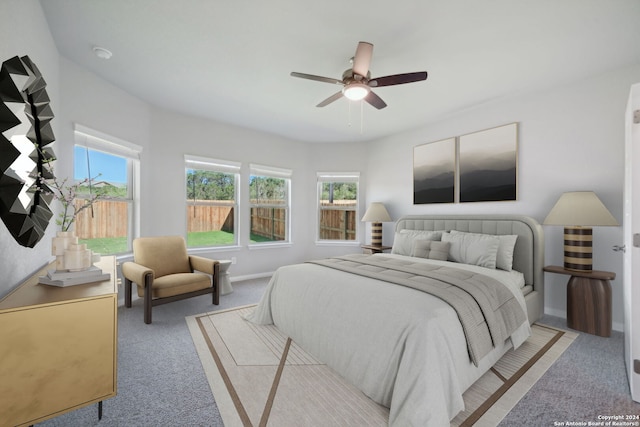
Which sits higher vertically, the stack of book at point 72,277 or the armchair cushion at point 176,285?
the stack of book at point 72,277

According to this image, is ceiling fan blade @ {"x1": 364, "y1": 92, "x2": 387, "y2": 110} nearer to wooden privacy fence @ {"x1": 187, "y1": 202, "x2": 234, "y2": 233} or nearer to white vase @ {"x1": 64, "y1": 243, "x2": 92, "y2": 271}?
white vase @ {"x1": 64, "y1": 243, "x2": 92, "y2": 271}

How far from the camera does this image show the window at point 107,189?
3.09 metres

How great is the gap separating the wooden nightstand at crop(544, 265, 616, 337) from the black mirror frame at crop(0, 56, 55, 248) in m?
4.32

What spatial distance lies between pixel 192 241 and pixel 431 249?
3.71 metres

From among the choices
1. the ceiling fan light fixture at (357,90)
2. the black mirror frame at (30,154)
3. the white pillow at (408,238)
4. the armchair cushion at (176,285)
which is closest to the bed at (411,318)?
the white pillow at (408,238)

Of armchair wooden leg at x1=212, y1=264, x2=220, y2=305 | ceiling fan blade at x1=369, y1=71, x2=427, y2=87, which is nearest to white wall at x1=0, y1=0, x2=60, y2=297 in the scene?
armchair wooden leg at x1=212, y1=264, x2=220, y2=305

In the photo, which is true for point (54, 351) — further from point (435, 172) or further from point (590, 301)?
point (435, 172)

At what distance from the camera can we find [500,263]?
307 cm

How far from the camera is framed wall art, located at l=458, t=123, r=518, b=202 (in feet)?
11.8

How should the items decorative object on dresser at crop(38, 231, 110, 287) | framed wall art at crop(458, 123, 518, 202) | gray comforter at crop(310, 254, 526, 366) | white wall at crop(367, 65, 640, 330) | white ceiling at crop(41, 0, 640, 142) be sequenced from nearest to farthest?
decorative object on dresser at crop(38, 231, 110, 287), gray comforter at crop(310, 254, 526, 366), white ceiling at crop(41, 0, 640, 142), white wall at crop(367, 65, 640, 330), framed wall art at crop(458, 123, 518, 202)

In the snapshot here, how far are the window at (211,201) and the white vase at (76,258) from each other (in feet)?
9.22

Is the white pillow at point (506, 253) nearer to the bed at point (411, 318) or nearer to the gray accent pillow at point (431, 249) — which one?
the bed at point (411, 318)

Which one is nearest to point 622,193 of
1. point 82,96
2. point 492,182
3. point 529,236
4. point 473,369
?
point 529,236

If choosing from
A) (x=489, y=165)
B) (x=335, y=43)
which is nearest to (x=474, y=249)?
(x=489, y=165)
